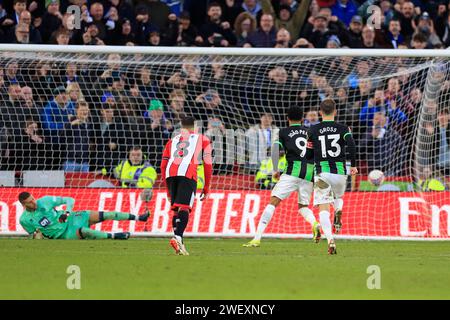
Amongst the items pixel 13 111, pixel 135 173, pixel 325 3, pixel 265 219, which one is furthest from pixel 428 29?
pixel 13 111

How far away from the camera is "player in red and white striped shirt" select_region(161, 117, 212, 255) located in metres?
13.1

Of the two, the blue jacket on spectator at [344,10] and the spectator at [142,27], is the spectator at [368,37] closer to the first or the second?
the blue jacket on spectator at [344,10]

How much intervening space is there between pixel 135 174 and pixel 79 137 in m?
1.13

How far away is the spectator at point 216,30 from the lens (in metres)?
20.2

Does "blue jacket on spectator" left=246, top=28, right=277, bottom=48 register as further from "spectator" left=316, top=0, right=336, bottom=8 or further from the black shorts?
the black shorts

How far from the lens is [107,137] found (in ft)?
58.1

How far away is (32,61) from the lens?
17.4 m

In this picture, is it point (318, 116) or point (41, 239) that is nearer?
point (41, 239)

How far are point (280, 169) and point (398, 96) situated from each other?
7.68ft

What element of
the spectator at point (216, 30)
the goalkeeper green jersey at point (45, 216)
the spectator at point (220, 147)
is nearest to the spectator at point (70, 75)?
the spectator at point (220, 147)

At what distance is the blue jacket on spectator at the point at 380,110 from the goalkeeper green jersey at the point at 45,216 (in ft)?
17.2
